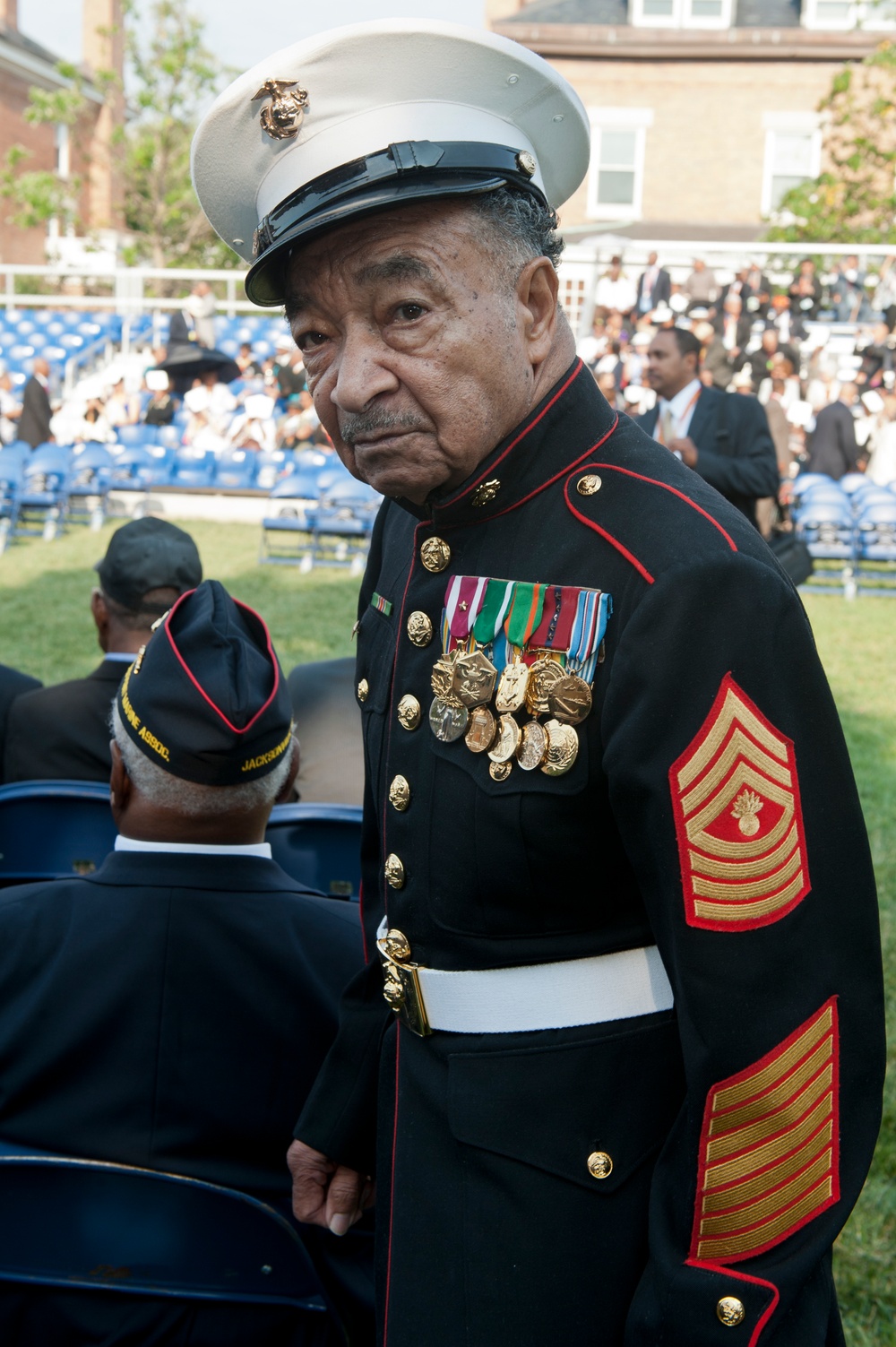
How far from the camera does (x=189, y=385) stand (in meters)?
19.4

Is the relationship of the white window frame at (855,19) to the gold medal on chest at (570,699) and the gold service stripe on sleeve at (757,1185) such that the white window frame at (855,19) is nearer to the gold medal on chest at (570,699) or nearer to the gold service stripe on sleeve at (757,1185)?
the gold medal on chest at (570,699)

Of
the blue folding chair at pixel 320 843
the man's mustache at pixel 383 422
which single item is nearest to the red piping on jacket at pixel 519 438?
the man's mustache at pixel 383 422

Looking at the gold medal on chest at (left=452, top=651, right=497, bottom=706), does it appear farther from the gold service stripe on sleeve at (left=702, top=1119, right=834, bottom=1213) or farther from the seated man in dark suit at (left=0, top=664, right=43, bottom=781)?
the seated man in dark suit at (left=0, top=664, right=43, bottom=781)

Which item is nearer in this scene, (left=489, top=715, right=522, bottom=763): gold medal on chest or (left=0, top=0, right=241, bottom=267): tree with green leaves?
(left=489, top=715, right=522, bottom=763): gold medal on chest

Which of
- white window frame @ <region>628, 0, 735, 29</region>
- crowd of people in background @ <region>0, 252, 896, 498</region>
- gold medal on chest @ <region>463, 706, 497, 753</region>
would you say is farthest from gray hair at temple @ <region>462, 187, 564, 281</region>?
white window frame @ <region>628, 0, 735, 29</region>

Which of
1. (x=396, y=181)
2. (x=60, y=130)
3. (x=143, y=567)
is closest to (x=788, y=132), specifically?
(x=60, y=130)

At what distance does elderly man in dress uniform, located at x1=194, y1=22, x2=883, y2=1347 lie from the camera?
4.06 ft

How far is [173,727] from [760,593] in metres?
1.13

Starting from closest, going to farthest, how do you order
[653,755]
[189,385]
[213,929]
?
[653,755] < [213,929] < [189,385]

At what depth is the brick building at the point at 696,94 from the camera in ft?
91.7

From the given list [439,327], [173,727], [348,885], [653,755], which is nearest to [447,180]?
[439,327]

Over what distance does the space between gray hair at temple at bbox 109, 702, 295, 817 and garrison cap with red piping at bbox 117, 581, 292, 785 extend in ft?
0.04

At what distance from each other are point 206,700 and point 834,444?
1391 centimetres

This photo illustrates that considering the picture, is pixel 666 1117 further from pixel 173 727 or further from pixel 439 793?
pixel 173 727
